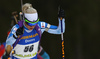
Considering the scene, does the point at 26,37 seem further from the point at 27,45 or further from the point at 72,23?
the point at 72,23

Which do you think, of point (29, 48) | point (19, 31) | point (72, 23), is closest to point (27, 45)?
point (29, 48)

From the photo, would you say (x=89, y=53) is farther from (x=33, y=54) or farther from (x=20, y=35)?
(x=20, y=35)

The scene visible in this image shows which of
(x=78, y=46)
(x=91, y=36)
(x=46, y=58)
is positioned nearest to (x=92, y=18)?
(x=91, y=36)

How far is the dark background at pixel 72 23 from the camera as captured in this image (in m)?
5.59

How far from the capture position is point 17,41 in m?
3.72

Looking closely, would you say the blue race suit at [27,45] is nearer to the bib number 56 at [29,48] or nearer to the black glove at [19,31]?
the bib number 56 at [29,48]

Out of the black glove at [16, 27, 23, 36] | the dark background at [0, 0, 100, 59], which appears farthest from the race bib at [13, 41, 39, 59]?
the dark background at [0, 0, 100, 59]

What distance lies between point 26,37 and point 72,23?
2.19 metres

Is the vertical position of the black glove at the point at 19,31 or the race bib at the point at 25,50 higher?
the black glove at the point at 19,31

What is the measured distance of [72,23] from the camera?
5.77m

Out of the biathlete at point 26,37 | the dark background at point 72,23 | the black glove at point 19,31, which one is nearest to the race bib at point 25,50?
the biathlete at point 26,37

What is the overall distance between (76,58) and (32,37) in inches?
99.2

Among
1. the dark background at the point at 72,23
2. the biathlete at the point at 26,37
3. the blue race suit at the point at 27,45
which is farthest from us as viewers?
the dark background at the point at 72,23

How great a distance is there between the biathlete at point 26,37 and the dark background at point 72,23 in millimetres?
1720
